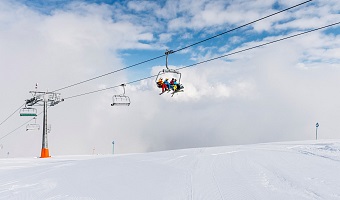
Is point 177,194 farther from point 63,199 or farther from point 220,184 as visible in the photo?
point 63,199

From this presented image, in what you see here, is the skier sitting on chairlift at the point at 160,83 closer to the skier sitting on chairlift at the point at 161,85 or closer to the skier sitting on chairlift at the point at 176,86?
the skier sitting on chairlift at the point at 161,85

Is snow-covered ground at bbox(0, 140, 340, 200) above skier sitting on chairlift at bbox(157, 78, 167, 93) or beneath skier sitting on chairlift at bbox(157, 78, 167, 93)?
beneath

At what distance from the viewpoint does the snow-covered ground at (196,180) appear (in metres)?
8.11

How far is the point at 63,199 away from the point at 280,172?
7575 millimetres

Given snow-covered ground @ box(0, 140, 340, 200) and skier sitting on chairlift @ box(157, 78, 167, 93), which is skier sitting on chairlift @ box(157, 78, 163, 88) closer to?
skier sitting on chairlift @ box(157, 78, 167, 93)

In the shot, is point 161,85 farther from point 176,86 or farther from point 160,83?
point 176,86

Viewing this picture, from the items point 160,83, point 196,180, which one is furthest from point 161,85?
point 196,180

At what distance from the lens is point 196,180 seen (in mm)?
9430

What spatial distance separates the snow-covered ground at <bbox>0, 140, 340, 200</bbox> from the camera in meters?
8.11

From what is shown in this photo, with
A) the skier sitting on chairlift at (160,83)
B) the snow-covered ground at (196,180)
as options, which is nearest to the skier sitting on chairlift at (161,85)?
the skier sitting on chairlift at (160,83)

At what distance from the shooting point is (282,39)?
11.1m

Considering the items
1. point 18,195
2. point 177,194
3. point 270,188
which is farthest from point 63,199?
point 270,188

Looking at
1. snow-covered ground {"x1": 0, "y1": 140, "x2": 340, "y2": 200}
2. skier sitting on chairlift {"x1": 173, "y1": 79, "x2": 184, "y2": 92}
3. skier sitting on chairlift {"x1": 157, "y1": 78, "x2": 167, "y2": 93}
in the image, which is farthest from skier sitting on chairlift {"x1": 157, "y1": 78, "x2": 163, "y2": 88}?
snow-covered ground {"x1": 0, "y1": 140, "x2": 340, "y2": 200}

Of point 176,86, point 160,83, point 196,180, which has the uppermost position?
point 160,83
